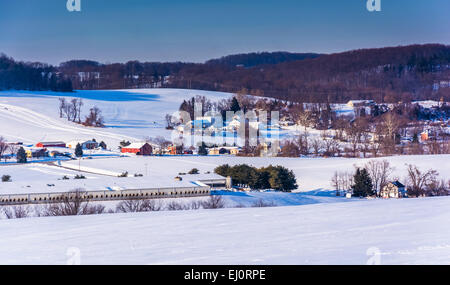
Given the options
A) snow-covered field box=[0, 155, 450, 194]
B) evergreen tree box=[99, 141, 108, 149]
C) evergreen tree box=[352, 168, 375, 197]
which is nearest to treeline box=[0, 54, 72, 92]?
evergreen tree box=[99, 141, 108, 149]

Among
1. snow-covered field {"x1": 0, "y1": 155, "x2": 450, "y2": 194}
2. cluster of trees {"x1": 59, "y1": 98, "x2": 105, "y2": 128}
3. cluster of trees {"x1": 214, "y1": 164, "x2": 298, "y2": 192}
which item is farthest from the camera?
cluster of trees {"x1": 59, "y1": 98, "x2": 105, "y2": 128}

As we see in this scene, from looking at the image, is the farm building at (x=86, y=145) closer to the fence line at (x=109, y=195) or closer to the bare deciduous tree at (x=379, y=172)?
the bare deciduous tree at (x=379, y=172)

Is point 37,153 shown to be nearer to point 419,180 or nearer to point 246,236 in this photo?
point 419,180

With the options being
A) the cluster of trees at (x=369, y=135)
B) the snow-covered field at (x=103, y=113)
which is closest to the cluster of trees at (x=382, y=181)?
the cluster of trees at (x=369, y=135)

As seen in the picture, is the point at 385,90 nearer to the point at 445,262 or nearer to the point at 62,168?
the point at 62,168

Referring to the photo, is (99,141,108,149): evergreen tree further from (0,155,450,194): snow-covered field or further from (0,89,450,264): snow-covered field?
(0,89,450,264): snow-covered field
